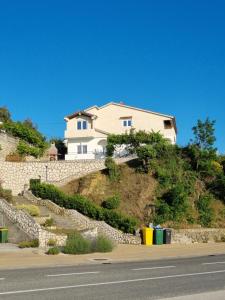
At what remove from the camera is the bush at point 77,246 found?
23000 mm

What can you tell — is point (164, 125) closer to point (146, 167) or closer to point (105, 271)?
point (146, 167)

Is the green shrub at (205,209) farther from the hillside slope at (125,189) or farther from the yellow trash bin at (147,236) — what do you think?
the yellow trash bin at (147,236)

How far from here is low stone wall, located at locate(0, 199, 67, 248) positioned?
2578cm

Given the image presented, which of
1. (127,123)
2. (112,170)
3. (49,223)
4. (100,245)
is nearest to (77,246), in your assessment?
(100,245)

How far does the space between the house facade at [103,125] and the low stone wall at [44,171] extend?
37.7ft

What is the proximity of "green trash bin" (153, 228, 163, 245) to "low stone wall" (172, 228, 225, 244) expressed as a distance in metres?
1.58

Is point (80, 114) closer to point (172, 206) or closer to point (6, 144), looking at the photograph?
point (6, 144)

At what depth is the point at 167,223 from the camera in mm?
35406

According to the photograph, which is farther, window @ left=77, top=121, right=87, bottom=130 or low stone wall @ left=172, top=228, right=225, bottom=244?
window @ left=77, top=121, right=87, bottom=130

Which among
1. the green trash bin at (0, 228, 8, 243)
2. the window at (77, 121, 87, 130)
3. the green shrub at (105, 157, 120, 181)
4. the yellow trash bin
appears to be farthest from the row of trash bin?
the window at (77, 121, 87, 130)

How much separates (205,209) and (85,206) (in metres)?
9.83

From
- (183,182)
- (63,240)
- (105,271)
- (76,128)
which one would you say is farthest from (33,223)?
(76,128)

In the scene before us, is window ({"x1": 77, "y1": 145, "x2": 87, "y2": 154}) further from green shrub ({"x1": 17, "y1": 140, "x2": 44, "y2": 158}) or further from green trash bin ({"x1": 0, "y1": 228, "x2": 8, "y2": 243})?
green trash bin ({"x1": 0, "y1": 228, "x2": 8, "y2": 243})

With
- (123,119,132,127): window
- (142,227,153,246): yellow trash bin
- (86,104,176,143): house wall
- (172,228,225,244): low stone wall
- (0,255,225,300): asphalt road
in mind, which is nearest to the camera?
(0,255,225,300): asphalt road
